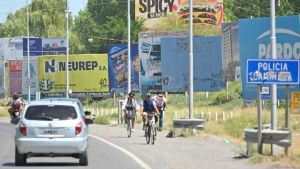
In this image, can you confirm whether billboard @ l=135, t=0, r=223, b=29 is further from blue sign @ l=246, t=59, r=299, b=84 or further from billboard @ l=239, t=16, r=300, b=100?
blue sign @ l=246, t=59, r=299, b=84

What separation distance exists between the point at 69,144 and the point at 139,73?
62136mm

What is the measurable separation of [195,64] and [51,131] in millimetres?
50844

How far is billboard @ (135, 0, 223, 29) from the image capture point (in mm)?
91125

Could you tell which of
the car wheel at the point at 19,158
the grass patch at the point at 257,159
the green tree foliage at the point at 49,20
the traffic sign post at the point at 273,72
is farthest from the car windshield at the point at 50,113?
the green tree foliage at the point at 49,20

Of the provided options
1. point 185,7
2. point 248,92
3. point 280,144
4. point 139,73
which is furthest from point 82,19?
point 280,144

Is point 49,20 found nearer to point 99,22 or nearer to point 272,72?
point 99,22

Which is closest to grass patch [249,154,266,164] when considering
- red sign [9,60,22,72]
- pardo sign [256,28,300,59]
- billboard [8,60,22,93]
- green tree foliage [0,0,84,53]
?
pardo sign [256,28,300,59]

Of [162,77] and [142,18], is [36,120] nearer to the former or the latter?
[162,77]

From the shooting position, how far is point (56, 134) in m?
20.5

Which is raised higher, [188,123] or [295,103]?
[295,103]

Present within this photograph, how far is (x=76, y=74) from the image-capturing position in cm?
8912

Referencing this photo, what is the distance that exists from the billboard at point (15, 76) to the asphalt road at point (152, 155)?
261ft

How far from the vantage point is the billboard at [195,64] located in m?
70.9

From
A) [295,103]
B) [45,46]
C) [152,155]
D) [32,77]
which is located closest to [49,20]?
[45,46]
